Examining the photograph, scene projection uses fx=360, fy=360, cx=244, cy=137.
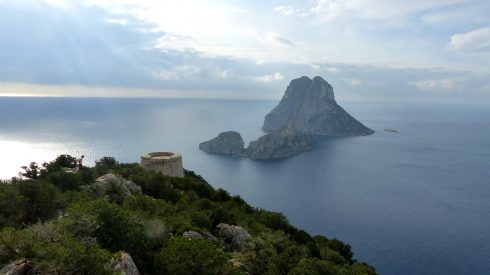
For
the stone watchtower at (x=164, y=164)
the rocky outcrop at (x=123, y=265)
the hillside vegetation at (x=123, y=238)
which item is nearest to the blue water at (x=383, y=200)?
the stone watchtower at (x=164, y=164)

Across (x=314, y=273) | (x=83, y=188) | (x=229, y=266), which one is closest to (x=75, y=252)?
(x=229, y=266)

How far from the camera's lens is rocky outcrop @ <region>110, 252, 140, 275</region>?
58.1ft

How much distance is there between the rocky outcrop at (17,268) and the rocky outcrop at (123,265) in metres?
3.68

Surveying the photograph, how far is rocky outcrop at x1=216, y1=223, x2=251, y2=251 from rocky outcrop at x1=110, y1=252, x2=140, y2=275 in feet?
49.8

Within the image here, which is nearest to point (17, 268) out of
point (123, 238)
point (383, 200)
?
point (123, 238)

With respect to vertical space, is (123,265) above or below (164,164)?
above

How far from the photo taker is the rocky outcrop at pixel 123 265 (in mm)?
17719

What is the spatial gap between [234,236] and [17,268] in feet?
67.3

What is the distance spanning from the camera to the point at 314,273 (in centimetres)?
2222

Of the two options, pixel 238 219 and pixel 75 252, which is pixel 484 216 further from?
A: pixel 75 252

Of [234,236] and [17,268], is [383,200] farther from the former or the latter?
[17,268]

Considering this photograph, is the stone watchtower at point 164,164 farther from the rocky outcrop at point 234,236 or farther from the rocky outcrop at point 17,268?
the rocky outcrop at point 17,268

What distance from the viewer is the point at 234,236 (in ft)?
112

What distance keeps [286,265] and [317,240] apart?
88.8ft
